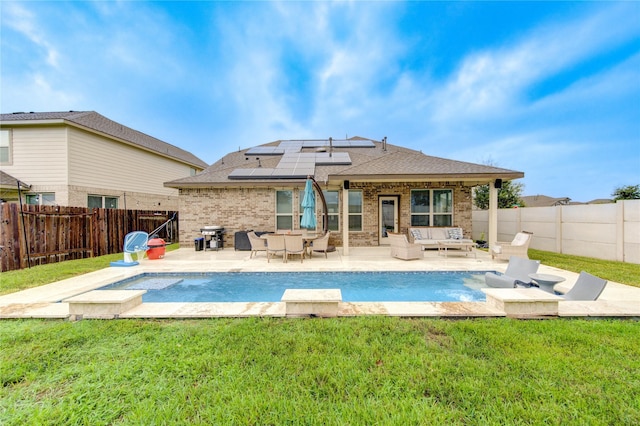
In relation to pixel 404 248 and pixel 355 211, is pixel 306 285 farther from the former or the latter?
pixel 355 211

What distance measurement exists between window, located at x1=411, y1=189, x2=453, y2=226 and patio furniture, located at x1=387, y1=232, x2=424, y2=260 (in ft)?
11.2

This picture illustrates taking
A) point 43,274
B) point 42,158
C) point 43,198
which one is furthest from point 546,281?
point 42,158

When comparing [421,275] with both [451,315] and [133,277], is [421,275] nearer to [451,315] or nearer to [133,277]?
[451,315]

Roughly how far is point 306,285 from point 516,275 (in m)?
4.80

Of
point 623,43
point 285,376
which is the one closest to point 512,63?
point 623,43

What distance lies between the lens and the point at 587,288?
14.9 ft

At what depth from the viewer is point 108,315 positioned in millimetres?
3885

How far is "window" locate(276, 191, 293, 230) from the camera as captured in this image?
12.4 m

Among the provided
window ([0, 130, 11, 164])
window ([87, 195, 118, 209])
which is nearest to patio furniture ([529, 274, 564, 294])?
window ([87, 195, 118, 209])

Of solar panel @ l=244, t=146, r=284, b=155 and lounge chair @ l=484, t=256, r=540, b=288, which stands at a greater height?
solar panel @ l=244, t=146, r=284, b=155

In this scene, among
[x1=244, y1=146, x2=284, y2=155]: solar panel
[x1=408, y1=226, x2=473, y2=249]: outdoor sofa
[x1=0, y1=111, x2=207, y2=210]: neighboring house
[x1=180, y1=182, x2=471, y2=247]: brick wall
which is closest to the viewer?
[x1=408, y1=226, x2=473, y2=249]: outdoor sofa

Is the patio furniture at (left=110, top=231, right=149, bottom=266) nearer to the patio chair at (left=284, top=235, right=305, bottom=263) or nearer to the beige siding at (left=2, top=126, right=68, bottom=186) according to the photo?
the patio chair at (left=284, top=235, right=305, bottom=263)

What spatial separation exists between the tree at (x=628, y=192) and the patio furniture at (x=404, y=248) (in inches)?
885

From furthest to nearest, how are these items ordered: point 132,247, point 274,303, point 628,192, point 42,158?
point 628,192
point 42,158
point 132,247
point 274,303
